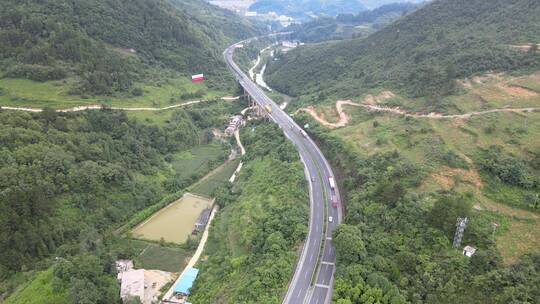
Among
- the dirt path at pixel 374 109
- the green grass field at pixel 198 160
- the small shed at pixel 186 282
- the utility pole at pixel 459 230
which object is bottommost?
the small shed at pixel 186 282

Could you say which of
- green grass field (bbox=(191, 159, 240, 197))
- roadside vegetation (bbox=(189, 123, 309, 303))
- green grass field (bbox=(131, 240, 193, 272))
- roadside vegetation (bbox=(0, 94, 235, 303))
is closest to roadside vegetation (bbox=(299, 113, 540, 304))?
roadside vegetation (bbox=(189, 123, 309, 303))

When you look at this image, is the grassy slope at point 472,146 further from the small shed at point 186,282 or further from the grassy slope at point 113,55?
the grassy slope at point 113,55

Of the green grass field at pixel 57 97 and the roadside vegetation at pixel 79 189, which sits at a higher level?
the green grass field at pixel 57 97

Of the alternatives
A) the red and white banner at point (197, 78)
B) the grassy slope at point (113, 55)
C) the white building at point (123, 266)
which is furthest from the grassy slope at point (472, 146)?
the red and white banner at point (197, 78)

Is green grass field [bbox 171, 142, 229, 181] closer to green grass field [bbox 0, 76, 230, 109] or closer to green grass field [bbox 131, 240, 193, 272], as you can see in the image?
green grass field [bbox 0, 76, 230, 109]

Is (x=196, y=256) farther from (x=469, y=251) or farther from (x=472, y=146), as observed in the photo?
(x=472, y=146)

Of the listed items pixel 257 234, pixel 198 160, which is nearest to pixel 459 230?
pixel 257 234

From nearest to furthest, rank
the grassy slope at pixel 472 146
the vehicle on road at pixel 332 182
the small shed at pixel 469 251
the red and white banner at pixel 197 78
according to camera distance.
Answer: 1. the small shed at pixel 469 251
2. the grassy slope at pixel 472 146
3. the vehicle on road at pixel 332 182
4. the red and white banner at pixel 197 78
